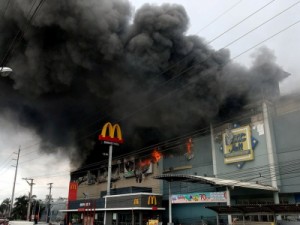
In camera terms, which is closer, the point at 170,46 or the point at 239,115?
the point at 170,46

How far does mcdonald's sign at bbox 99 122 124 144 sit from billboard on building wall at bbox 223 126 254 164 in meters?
14.1

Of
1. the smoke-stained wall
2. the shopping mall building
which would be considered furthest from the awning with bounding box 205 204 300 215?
the smoke-stained wall

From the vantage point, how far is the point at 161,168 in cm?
3838

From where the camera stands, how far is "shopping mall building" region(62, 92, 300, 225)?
25.5 metres

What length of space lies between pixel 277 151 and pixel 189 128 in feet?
33.6

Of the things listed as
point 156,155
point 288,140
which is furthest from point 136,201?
point 288,140

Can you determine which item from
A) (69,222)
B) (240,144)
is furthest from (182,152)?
(69,222)

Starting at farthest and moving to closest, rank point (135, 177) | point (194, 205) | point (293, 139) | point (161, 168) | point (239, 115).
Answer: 1. point (135, 177)
2. point (161, 168)
3. point (194, 205)
4. point (239, 115)
5. point (293, 139)

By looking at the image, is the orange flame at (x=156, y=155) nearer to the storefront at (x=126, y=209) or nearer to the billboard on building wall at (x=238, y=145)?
the storefront at (x=126, y=209)

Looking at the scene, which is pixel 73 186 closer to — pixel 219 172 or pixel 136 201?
pixel 136 201

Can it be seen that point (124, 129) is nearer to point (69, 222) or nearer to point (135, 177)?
point (135, 177)

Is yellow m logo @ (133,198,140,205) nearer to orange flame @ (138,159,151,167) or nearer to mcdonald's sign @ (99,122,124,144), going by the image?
orange flame @ (138,159,151,167)

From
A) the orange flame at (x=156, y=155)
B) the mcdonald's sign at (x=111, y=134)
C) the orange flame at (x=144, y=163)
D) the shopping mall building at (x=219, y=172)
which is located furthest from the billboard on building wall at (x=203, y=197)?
the mcdonald's sign at (x=111, y=134)

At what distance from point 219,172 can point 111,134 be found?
1413cm
